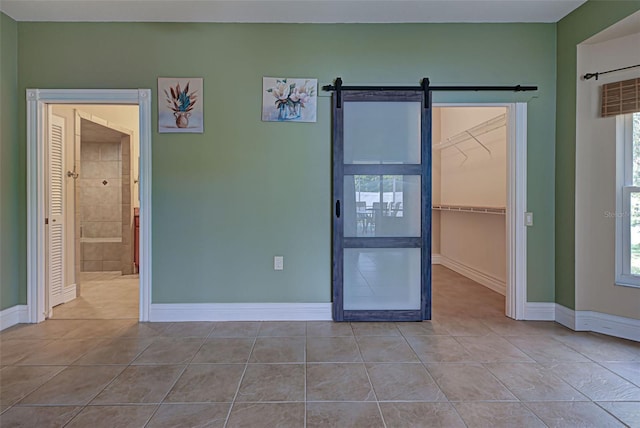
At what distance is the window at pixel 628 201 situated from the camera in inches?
105

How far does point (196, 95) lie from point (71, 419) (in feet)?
8.27

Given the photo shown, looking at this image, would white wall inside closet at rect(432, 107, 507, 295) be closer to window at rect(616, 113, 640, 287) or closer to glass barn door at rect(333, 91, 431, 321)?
window at rect(616, 113, 640, 287)

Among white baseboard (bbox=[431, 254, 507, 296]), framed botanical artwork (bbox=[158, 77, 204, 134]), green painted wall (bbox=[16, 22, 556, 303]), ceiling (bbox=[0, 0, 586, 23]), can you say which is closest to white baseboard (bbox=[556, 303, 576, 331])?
green painted wall (bbox=[16, 22, 556, 303])

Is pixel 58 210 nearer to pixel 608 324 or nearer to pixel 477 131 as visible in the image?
pixel 477 131

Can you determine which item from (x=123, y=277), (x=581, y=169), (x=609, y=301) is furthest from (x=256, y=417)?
(x=123, y=277)

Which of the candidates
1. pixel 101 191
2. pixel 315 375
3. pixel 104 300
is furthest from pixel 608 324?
pixel 101 191

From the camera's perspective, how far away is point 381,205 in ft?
10.2

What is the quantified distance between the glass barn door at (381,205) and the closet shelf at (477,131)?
1322mm

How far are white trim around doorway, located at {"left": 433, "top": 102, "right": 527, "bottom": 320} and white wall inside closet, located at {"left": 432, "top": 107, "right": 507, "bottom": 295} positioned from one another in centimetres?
70

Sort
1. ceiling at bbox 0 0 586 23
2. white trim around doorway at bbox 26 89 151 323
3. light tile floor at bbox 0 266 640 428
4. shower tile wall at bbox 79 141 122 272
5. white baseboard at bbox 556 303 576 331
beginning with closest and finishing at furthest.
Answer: light tile floor at bbox 0 266 640 428, ceiling at bbox 0 0 586 23, white baseboard at bbox 556 303 576 331, white trim around doorway at bbox 26 89 151 323, shower tile wall at bbox 79 141 122 272

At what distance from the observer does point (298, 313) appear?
3115 mm

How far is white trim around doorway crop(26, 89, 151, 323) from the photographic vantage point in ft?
9.99

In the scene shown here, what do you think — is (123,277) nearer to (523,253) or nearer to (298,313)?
(298,313)

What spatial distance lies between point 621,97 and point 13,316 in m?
5.45
